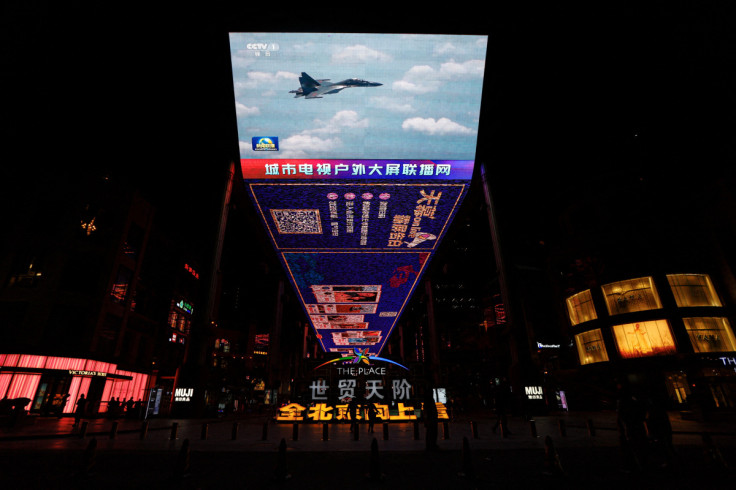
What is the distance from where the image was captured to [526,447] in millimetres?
7719

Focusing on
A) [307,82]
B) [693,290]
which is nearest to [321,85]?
[307,82]

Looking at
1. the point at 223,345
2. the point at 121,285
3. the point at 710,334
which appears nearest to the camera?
the point at 710,334

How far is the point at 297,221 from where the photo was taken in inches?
746

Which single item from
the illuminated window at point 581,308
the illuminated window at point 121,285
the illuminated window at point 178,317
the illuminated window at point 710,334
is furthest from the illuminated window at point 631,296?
the illuminated window at point 178,317

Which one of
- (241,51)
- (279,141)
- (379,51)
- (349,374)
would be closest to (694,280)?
(349,374)

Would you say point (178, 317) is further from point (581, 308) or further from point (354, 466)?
point (581, 308)

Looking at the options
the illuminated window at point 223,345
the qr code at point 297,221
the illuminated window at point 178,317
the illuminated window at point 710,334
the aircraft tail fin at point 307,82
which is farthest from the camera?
the illuminated window at point 223,345

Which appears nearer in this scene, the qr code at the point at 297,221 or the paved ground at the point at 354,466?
the paved ground at the point at 354,466

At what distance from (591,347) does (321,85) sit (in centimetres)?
3078

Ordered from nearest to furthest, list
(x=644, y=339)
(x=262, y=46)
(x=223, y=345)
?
(x=262, y=46), (x=644, y=339), (x=223, y=345)

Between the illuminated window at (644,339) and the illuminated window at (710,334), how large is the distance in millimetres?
1298

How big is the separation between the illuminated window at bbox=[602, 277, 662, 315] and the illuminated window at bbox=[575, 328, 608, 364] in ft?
8.45

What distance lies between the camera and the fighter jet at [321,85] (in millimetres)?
12711

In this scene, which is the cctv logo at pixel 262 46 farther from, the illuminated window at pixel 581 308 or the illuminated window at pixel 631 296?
the illuminated window at pixel 581 308
